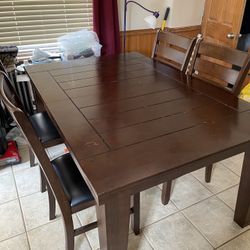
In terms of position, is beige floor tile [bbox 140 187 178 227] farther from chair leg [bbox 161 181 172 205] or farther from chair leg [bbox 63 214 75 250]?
chair leg [bbox 63 214 75 250]

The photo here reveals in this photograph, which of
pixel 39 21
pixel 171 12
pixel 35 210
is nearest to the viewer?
pixel 35 210

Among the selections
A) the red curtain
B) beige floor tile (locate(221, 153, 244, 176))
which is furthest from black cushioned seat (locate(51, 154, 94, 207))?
the red curtain

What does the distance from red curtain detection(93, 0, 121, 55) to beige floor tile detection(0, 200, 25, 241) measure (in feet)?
6.15

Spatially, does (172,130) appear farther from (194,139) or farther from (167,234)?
(167,234)

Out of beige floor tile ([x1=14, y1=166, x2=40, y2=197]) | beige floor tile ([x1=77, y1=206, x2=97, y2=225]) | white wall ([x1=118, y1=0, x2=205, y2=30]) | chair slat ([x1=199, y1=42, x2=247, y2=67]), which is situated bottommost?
beige floor tile ([x1=77, y1=206, x2=97, y2=225])

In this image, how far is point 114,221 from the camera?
37.9 inches

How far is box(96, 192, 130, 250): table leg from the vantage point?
3.00ft

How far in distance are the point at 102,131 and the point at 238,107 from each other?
2.44ft

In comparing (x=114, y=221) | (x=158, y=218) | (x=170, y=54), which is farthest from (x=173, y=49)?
(x=114, y=221)

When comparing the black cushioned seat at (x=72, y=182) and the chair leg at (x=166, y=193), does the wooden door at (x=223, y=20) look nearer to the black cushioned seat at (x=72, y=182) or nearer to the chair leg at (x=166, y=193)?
the chair leg at (x=166, y=193)

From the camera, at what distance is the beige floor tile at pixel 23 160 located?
2.13 m

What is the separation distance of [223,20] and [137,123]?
219 centimetres

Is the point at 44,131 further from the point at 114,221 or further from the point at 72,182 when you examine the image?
the point at 114,221

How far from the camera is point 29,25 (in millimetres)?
2646
